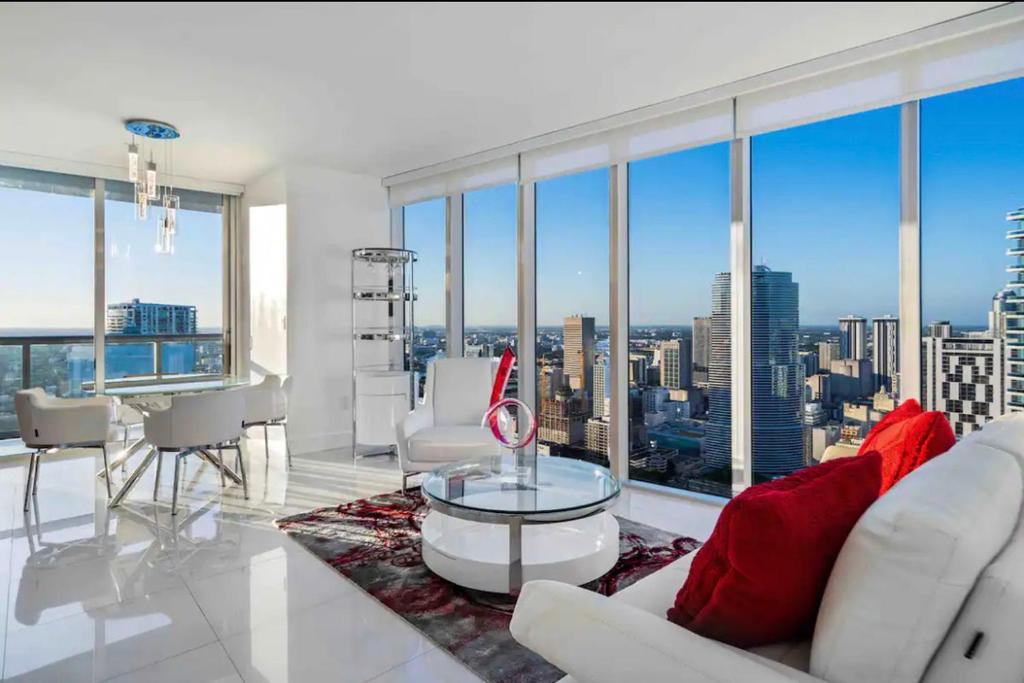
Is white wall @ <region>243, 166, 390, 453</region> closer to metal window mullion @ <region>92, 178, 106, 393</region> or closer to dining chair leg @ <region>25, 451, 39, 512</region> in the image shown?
metal window mullion @ <region>92, 178, 106, 393</region>

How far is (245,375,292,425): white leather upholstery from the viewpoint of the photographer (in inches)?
172

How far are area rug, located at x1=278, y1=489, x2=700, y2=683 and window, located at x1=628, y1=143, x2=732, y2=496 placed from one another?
0.84 metres

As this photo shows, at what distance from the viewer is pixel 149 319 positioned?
568 centimetres

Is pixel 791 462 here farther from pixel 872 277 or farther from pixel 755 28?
pixel 755 28

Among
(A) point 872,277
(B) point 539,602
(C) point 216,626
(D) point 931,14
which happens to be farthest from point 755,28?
(C) point 216,626

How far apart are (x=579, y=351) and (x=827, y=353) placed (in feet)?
5.73

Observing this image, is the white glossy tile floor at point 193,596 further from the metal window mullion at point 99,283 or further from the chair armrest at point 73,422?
the metal window mullion at point 99,283

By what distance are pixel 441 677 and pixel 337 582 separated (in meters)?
0.90

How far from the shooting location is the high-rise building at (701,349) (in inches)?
150

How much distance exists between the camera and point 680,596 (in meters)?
1.26

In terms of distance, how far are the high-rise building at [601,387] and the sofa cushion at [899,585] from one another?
3.20 meters

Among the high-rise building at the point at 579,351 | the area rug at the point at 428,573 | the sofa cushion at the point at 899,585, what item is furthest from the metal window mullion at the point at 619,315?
the sofa cushion at the point at 899,585

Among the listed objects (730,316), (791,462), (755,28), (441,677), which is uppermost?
(755,28)

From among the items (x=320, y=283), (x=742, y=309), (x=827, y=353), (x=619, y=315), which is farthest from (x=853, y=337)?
(x=320, y=283)
